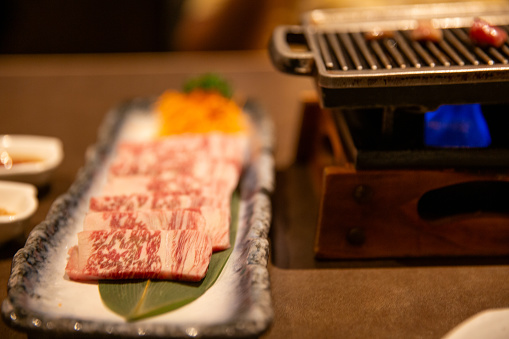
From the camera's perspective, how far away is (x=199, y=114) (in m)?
2.43

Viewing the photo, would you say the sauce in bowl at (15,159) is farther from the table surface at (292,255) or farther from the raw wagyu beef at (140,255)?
the raw wagyu beef at (140,255)

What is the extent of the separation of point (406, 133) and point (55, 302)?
1.24 meters

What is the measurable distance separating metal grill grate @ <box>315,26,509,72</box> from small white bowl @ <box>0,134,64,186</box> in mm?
1261

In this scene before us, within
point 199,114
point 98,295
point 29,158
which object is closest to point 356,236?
point 98,295

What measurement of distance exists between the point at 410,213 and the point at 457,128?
380 mm

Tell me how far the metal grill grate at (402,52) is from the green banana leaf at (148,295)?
0.80m

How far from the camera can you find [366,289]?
154cm

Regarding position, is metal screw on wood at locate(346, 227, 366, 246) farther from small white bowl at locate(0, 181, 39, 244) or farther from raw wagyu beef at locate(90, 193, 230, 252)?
small white bowl at locate(0, 181, 39, 244)

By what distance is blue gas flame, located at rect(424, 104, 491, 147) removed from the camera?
169cm

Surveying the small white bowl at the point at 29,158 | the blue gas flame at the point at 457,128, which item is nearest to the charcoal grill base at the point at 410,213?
the blue gas flame at the point at 457,128

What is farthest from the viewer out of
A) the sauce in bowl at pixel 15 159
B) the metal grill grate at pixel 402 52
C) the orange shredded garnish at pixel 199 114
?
the orange shredded garnish at pixel 199 114

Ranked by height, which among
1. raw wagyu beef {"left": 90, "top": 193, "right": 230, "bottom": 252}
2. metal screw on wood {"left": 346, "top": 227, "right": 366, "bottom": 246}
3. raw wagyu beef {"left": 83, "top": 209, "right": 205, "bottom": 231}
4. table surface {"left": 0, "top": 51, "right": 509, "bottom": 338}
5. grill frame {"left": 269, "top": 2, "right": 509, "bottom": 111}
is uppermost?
grill frame {"left": 269, "top": 2, "right": 509, "bottom": 111}

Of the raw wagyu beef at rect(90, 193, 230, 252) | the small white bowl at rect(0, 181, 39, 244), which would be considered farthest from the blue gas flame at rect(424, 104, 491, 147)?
the small white bowl at rect(0, 181, 39, 244)

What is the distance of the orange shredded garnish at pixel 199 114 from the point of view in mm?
2391
